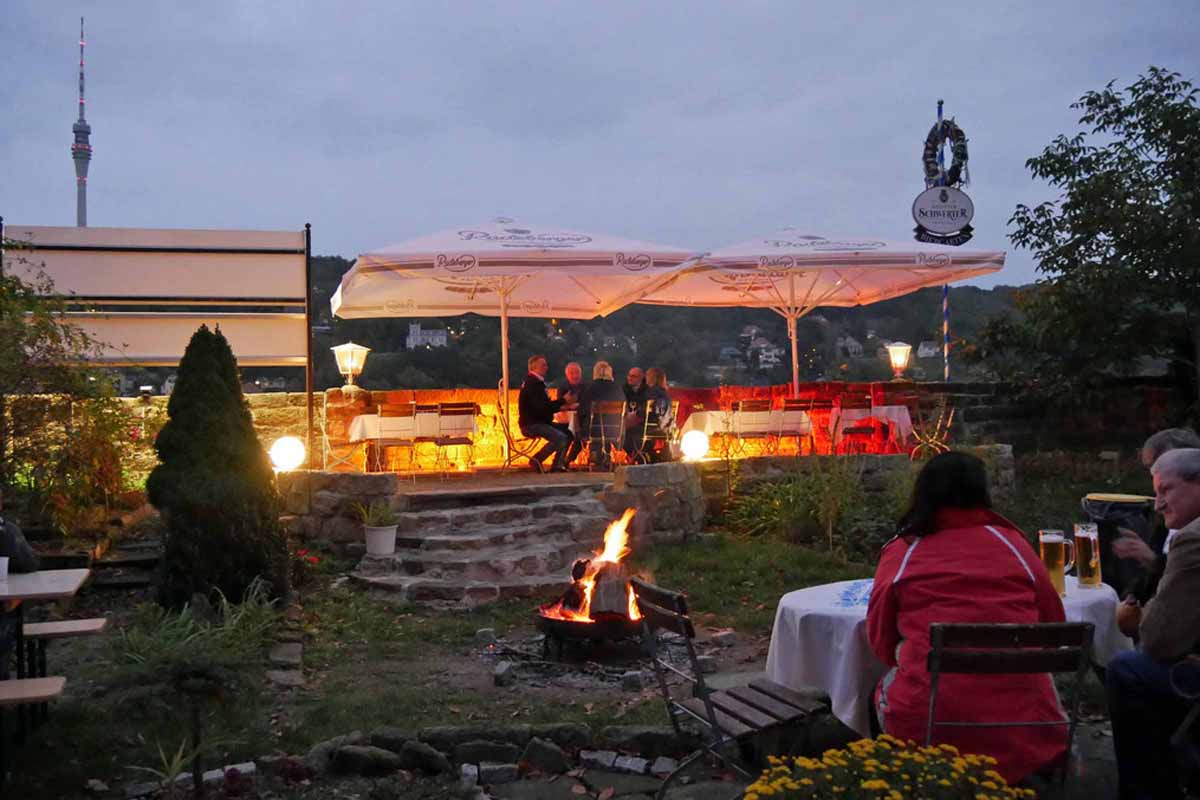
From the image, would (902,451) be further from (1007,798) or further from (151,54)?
(151,54)

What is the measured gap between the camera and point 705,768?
4.21 metres

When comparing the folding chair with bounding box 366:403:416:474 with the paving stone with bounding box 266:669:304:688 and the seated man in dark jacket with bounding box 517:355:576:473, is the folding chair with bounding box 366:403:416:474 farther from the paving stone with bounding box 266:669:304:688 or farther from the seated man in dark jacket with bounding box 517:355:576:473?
the paving stone with bounding box 266:669:304:688

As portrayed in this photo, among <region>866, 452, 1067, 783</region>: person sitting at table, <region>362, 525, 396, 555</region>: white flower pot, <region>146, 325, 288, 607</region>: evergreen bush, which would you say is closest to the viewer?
<region>866, 452, 1067, 783</region>: person sitting at table

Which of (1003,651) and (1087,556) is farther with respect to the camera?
(1087,556)

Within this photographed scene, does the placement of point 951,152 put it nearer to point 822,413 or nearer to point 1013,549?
point 822,413

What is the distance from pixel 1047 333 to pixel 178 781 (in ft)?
37.4

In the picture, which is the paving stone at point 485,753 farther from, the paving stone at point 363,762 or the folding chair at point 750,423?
the folding chair at point 750,423

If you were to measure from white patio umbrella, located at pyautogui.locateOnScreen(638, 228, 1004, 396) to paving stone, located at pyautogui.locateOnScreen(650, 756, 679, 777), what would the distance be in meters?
6.31

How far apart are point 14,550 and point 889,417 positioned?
9.02 m

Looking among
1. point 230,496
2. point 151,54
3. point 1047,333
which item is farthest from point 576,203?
A: point 230,496

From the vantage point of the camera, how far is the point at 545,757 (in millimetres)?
4230

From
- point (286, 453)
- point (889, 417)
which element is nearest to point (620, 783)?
point (286, 453)

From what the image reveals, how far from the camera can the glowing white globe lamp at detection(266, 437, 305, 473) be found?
9320mm

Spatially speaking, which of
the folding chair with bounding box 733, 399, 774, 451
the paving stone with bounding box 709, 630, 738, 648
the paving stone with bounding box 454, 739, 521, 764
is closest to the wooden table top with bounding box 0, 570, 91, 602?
the paving stone with bounding box 454, 739, 521, 764
